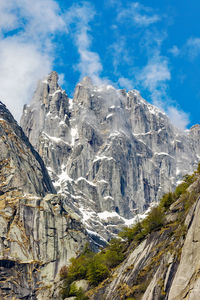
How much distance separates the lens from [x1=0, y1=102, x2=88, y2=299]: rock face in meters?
95.1

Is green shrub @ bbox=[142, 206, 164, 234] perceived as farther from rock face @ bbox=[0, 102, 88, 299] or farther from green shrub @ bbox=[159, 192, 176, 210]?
rock face @ bbox=[0, 102, 88, 299]

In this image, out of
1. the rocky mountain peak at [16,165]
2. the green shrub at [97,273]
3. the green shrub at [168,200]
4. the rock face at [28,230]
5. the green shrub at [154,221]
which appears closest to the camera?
the green shrub at [154,221]

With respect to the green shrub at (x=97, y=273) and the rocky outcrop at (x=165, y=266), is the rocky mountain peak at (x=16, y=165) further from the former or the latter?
the rocky outcrop at (x=165, y=266)

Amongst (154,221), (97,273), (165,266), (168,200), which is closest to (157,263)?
(165,266)

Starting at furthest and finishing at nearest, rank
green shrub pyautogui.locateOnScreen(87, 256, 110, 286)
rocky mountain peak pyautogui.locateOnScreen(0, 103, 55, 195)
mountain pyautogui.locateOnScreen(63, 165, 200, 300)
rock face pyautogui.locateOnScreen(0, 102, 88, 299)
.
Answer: rocky mountain peak pyautogui.locateOnScreen(0, 103, 55, 195)
rock face pyautogui.locateOnScreen(0, 102, 88, 299)
green shrub pyautogui.locateOnScreen(87, 256, 110, 286)
mountain pyautogui.locateOnScreen(63, 165, 200, 300)

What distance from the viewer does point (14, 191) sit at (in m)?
117

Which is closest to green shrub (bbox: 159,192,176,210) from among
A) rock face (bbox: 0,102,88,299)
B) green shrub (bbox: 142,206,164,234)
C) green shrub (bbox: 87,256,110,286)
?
green shrub (bbox: 142,206,164,234)

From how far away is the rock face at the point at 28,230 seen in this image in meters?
95.1

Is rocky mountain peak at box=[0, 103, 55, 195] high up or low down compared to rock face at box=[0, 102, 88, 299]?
up

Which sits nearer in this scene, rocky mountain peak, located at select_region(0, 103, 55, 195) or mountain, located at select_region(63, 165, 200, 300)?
mountain, located at select_region(63, 165, 200, 300)

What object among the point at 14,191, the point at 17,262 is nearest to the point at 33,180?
the point at 14,191

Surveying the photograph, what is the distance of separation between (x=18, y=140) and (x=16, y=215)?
37.1 metres

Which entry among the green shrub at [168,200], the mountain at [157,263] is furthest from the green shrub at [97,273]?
the green shrub at [168,200]

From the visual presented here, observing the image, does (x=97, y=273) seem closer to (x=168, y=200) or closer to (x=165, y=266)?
(x=168, y=200)
